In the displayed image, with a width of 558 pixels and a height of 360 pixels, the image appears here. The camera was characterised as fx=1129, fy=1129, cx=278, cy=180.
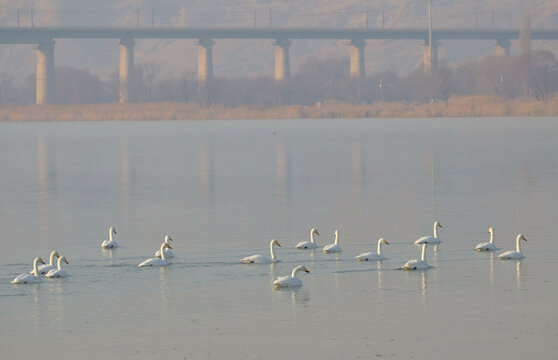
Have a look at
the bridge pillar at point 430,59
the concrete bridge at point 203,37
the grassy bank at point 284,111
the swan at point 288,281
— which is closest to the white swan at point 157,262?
the swan at point 288,281

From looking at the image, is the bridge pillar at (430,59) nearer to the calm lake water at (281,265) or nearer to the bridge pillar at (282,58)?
the bridge pillar at (282,58)

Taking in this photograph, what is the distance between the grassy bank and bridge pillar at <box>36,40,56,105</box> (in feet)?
25.4

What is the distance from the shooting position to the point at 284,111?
452ft

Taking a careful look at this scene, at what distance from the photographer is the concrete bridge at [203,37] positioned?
157875 mm

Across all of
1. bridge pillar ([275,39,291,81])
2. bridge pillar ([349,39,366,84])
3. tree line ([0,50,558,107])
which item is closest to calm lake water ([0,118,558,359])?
tree line ([0,50,558,107])

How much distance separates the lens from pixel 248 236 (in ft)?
87.8

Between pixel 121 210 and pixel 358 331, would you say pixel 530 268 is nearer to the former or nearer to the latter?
pixel 358 331

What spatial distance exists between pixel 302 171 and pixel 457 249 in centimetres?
2359

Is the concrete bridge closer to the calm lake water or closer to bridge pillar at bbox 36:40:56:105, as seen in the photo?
bridge pillar at bbox 36:40:56:105

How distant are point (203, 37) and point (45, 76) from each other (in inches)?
1118

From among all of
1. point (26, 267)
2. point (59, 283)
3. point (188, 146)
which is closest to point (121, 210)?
point (26, 267)

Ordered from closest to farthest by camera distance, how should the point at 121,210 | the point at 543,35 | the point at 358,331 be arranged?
1. the point at 358,331
2. the point at 121,210
3. the point at 543,35

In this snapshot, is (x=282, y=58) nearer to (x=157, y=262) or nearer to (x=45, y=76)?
(x=45, y=76)

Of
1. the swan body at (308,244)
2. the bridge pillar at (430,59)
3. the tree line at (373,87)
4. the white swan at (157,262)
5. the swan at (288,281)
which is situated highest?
the bridge pillar at (430,59)
